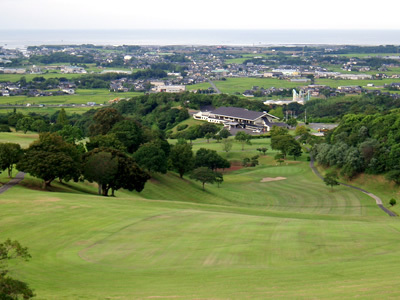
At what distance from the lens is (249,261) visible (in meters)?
24.2

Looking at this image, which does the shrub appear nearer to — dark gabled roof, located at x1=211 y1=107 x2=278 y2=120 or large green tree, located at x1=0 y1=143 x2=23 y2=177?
dark gabled roof, located at x1=211 y1=107 x2=278 y2=120

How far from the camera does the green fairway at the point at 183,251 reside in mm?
19797

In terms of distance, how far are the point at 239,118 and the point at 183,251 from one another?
87454 millimetres

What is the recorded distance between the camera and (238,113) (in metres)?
114

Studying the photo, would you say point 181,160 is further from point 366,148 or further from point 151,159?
point 366,148

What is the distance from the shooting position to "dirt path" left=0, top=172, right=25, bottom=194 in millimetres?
38628

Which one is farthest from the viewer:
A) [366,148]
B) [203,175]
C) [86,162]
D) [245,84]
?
[245,84]

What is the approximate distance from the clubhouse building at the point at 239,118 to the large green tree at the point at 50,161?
6616 centimetres

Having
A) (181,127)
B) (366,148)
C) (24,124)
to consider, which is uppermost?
(366,148)

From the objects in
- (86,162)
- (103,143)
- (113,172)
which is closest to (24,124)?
(103,143)

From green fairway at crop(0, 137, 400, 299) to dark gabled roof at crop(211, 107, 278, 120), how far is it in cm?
7156

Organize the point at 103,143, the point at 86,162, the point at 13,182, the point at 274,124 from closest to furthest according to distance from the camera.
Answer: the point at 13,182
the point at 86,162
the point at 103,143
the point at 274,124

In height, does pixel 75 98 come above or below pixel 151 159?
below

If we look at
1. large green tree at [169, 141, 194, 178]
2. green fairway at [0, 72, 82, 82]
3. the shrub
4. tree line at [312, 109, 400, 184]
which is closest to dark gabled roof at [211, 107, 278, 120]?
the shrub
